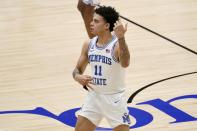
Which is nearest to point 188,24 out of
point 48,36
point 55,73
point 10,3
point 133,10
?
point 133,10

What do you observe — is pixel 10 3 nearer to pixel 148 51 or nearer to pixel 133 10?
pixel 133 10

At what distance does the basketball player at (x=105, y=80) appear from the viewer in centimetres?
665

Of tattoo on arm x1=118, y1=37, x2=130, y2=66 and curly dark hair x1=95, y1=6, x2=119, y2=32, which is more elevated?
curly dark hair x1=95, y1=6, x2=119, y2=32

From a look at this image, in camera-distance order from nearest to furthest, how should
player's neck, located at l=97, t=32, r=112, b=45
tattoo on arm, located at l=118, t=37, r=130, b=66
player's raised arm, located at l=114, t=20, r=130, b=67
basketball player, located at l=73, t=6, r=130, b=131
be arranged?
player's raised arm, located at l=114, t=20, r=130, b=67
tattoo on arm, located at l=118, t=37, r=130, b=66
basketball player, located at l=73, t=6, r=130, b=131
player's neck, located at l=97, t=32, r=112, b=45

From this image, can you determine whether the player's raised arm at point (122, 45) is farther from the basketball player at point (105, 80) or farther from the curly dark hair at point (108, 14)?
the curly dark hair at point (108, 14)

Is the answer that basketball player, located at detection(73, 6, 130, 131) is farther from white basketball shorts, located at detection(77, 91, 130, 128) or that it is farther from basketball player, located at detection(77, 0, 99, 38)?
basketball player, located at detection(77, 0, 99, 38)

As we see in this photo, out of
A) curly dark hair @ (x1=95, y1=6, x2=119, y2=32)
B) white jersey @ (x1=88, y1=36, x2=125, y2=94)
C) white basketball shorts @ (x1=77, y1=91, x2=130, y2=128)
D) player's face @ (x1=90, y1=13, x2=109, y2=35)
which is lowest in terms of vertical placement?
white basketball shorts @ (x1=77, y1=91, x2=130, y2=128)

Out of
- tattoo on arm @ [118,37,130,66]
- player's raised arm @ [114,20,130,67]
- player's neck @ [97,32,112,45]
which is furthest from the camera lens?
player's neck @ [97,32,112,45]

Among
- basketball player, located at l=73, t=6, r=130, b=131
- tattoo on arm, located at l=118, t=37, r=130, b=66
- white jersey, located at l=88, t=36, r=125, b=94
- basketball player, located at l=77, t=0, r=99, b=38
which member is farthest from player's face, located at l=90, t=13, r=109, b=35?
basketball player, located at l=77, t=0, r=99, b=38

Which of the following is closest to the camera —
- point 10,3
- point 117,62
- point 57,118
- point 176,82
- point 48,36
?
point 117,62

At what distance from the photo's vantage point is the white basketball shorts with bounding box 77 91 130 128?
262 inches

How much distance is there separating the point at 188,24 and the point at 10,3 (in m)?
5.11

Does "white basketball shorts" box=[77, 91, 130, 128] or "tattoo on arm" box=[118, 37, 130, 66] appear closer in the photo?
"tattoo on arm" box=[118, 37, 130, 66]

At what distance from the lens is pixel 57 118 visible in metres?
8.93
